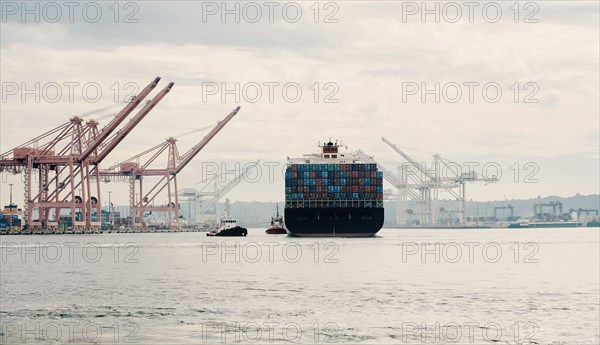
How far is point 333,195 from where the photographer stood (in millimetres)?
123125

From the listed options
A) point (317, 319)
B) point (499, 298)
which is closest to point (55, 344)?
point (317, 319)

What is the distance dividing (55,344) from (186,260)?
42763 millimetres

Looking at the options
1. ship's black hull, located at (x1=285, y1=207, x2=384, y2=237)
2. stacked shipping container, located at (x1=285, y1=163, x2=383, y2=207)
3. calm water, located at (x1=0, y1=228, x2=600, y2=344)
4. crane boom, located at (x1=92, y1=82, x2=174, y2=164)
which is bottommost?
calm water, located at (x1=0, y1=228, x2=600, y2=344)

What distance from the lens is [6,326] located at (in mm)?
33844

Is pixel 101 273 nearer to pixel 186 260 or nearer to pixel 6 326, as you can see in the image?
pixel 186 260

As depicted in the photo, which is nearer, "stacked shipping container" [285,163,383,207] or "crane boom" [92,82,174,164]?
"stacked shipping container" [285,163,383,207]

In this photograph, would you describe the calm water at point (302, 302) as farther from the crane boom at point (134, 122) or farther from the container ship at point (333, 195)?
the crane boom at point (134, 122)

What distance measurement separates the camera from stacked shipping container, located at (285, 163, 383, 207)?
406 ft

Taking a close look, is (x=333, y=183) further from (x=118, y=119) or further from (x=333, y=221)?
(x=118, y=119)

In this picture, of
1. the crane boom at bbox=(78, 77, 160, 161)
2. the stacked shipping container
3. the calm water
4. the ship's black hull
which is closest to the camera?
A: the calm water

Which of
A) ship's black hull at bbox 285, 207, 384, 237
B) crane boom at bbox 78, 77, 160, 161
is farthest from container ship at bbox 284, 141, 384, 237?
crane boom at bbox 78, 77, 160, 161

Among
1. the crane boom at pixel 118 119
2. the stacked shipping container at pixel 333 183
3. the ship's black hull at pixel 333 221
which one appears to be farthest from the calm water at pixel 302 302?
the crane boom at pixel 118 119

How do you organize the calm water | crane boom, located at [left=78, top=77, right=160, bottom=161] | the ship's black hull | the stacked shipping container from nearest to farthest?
the calm water
the ship's black hull
the stacked shipping container
crane boom, located at [left=78, top=77, right=160, bottom=161]

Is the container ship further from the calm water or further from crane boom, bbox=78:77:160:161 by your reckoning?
the calm water
